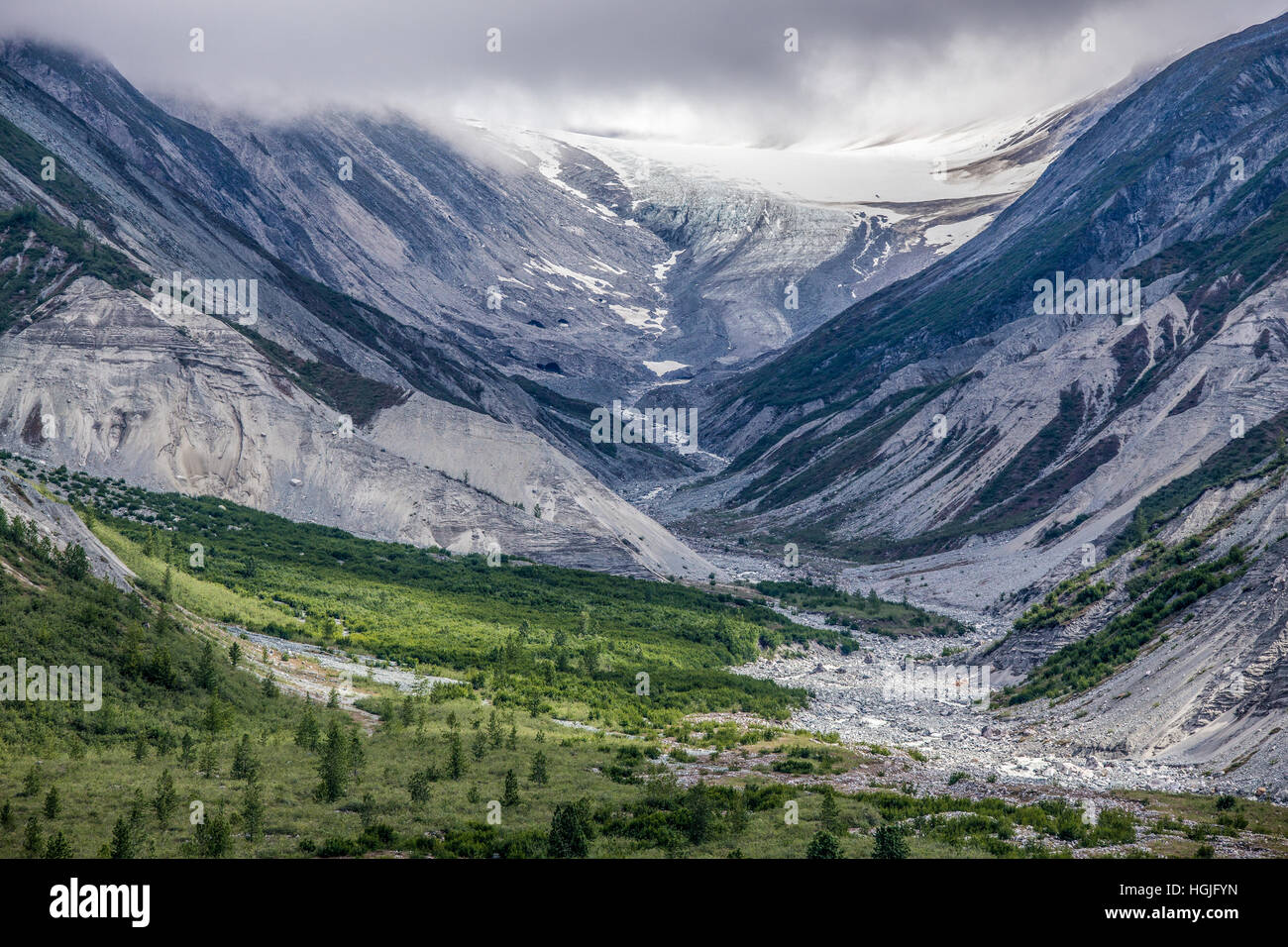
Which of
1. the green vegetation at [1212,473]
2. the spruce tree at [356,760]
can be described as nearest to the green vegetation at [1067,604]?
the green vegetation at [1212,473]

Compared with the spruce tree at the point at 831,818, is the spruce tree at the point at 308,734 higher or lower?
higher

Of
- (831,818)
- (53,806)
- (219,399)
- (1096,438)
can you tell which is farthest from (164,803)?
(1096,438)

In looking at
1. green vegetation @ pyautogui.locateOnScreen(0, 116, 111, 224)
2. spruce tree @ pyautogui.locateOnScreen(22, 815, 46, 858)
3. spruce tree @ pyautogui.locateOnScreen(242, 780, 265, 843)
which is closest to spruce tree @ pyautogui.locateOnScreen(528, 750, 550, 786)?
spruce tree @ pyautogui.locateOnScreen(242, 780, 265, 843)

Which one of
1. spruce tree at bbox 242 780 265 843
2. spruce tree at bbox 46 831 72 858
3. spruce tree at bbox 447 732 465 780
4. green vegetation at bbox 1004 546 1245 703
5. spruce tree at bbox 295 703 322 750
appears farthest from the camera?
green vegetation at bbox 1004 546 1245 703

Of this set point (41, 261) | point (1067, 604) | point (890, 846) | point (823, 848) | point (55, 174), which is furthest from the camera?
point (55, 174)

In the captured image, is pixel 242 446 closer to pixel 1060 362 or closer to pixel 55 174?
pixel 55 174

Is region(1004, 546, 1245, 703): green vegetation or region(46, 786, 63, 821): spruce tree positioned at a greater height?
region(1004, 546, 1245, 703): green vegetation

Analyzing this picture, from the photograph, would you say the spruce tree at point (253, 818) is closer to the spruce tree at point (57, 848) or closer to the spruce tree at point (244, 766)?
the spruce tree at point (244, 766)

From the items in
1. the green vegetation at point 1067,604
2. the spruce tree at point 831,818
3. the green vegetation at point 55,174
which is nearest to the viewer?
the spruce tree at point 831,818

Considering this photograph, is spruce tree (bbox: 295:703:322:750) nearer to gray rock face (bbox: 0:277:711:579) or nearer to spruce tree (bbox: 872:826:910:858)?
spruce tree (bbox: 872:826:910:858)

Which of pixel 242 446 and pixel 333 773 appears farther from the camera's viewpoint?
pixel 242 446

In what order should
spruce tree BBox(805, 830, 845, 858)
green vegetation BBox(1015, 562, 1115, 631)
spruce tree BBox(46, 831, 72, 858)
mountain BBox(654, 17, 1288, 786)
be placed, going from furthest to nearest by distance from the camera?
green vegetation BBox(1015, 562, 1115, 631)
mountain BBox(654, 17, 1288, 786)
spruce tree BBox(805, 830, 845, 858)
spruce tree BBox(46, 831, 72, 858)
